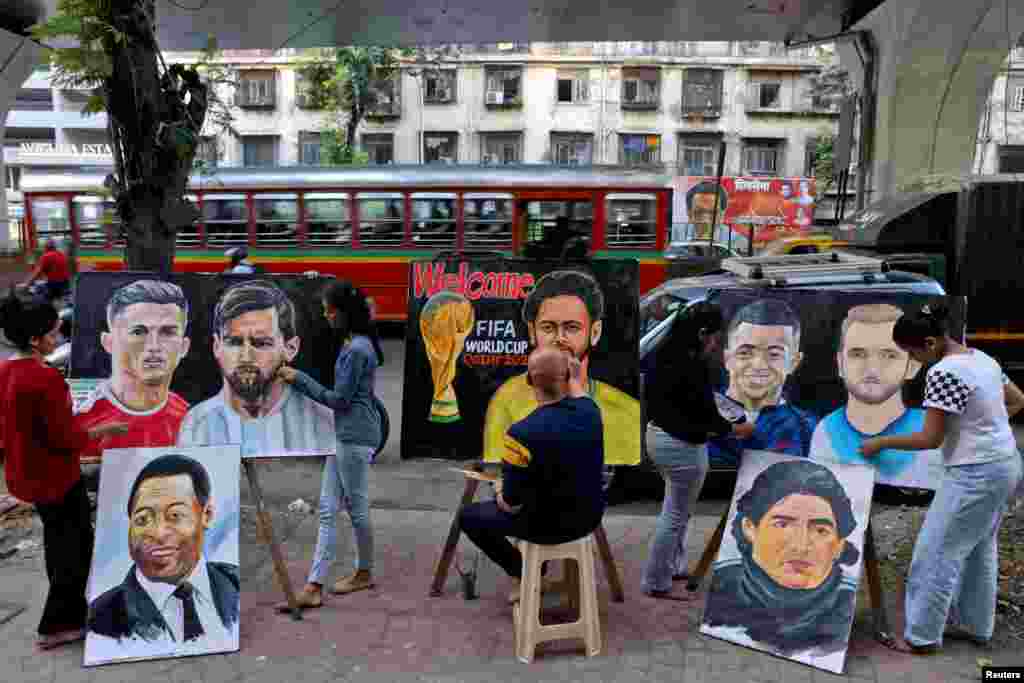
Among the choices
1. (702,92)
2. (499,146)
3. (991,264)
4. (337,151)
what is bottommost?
(991,264)

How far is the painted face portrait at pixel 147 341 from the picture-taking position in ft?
16.5

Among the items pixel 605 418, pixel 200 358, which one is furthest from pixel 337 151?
pixel 605 418

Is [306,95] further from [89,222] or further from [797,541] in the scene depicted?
[797,541]

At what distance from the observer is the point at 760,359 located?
5203mm

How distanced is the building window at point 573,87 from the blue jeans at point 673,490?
36.4 m

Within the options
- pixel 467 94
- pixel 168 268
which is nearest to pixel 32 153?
pixel 467 94

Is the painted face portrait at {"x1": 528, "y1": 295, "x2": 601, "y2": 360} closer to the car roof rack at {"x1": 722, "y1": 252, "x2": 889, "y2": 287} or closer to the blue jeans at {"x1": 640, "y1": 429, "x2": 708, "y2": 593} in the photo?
the blue jeans at {"x1": 640, "y1": 429, "x2": 708, "y2": 593}

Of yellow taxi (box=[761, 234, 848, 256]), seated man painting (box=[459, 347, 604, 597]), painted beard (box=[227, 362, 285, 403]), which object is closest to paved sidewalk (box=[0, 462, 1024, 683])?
seated man painting (box=[459, 347, 604, 597])

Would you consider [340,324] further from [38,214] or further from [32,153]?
[32,153]

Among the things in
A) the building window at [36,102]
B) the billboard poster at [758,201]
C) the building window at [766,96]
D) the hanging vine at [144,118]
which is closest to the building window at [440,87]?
the building window at [766,96]

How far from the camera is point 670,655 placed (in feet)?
14.8

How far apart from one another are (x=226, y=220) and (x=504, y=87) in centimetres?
2556

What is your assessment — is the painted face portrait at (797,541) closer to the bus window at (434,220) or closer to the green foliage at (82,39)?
the green foliage at (82,39)

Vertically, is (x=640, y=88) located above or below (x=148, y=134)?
above
